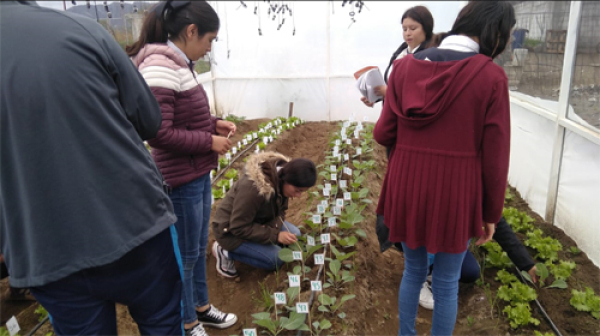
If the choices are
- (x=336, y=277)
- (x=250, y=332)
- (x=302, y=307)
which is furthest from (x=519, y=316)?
(x=250, y=332)

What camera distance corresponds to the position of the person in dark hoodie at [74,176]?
0.95 meters

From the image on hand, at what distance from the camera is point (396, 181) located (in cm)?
165

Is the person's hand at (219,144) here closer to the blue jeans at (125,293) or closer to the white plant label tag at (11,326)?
the blue jeans at (125,293)

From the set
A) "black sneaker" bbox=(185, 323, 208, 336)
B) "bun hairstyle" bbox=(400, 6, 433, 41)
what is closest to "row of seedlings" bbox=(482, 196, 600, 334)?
"bun hairstyle" bbox=(400, 6, 433, 41)

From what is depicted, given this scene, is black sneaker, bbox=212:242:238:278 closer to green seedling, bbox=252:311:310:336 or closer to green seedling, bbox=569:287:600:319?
green seedling, bbox=252:311:310:336

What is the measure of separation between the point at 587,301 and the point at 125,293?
2.40 metres

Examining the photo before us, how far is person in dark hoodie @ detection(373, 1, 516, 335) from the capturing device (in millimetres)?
1459

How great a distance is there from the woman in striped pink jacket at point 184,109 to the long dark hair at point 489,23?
1014 millimetres

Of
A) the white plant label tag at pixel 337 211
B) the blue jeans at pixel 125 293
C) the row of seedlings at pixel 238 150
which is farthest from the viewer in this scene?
the row of seedlings at pixel 238 150

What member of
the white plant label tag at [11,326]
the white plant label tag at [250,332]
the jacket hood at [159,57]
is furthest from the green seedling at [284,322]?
the jacket hood at [159,57]

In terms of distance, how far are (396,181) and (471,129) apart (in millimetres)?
343

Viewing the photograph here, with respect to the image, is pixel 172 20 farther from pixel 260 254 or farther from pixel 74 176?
pixel 260 254

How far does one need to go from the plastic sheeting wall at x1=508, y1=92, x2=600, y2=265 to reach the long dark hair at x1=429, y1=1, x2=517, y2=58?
5.60ft

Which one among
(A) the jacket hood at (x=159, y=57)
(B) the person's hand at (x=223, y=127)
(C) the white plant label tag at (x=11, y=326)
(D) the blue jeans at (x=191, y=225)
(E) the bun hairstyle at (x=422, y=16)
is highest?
(E) the bun hairstyle at (x=422, y=16)
